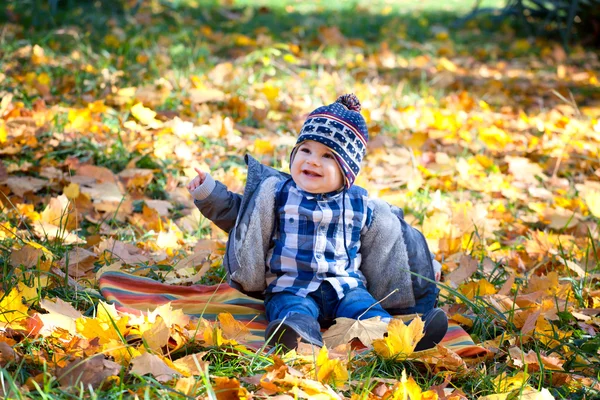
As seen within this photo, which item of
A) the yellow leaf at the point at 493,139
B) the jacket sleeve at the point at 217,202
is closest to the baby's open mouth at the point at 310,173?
the jacket sleeve at the point at 217,202

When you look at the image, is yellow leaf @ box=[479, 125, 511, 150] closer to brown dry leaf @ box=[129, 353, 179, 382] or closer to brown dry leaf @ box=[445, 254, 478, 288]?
brown dry leaf @ box=[445, 254, 478, 288]

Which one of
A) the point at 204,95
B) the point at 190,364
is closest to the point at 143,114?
the point at 204,95

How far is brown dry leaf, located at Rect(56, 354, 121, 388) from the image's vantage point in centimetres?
174

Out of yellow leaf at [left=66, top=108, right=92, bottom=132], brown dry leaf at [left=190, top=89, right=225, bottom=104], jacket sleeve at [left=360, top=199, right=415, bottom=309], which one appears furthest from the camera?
brown dry leaf at [left=190, top=89, right=225, bottom=104]

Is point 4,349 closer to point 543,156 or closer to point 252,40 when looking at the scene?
point 543,156

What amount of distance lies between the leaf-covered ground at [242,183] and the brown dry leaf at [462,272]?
1 centimetres

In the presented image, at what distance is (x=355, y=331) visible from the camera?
2.27 meters

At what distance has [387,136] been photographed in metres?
4.62

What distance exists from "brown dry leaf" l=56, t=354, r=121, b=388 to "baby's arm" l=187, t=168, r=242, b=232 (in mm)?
860

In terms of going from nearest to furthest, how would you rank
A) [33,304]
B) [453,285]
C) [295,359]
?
[295,359] → [33,304] → [453,285]

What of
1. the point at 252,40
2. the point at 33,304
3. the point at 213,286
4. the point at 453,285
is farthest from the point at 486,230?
the point at 252,40

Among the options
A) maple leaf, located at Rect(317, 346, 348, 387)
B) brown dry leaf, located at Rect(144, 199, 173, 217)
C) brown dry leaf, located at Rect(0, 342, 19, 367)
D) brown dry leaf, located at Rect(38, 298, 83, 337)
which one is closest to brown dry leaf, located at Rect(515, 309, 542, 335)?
maple leaf, located at Rect(317, 346, 348, 387)

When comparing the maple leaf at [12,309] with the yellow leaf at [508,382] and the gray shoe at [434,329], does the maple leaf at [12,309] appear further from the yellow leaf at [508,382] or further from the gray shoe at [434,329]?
the yellow leaf at [508,382]

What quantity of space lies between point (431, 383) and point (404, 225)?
2.52 feet
